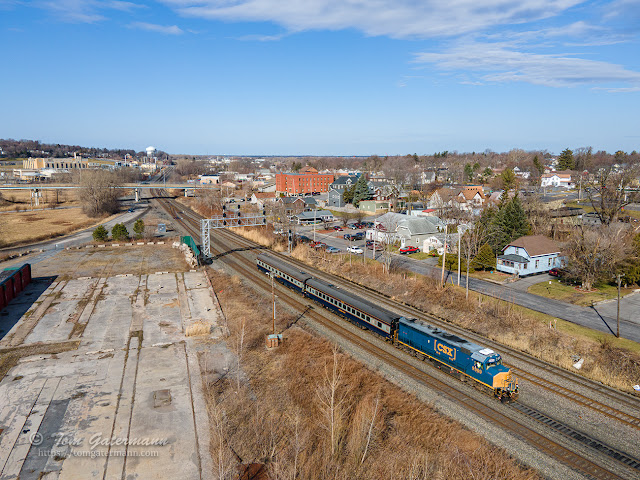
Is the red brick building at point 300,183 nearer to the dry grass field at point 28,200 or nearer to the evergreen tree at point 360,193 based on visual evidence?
the evergreen tree at point 360,193

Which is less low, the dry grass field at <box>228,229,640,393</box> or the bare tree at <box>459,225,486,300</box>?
the bare tree at <box>459,225,486,300</box>

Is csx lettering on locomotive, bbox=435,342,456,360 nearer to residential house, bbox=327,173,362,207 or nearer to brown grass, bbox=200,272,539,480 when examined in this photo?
brown grass, bbox=200,272,539,480

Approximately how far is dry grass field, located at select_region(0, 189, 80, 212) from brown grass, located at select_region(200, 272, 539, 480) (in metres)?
124

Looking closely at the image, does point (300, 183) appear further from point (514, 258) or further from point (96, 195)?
point (514, 258)

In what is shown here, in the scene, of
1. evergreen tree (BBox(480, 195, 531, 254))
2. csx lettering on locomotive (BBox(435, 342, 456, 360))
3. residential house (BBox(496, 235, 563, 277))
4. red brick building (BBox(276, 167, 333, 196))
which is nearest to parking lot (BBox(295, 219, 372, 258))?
evergreen tree (BBox(480, 195, 531, 254))

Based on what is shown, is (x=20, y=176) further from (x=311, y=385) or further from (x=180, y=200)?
(x=311, y=385)

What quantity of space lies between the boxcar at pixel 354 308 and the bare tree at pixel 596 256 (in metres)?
26.0

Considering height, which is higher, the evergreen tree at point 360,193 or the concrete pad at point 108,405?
the evergreen tree at point 360,193

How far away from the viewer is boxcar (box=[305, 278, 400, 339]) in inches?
1189

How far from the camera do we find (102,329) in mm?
33781

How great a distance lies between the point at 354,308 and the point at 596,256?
95.0ft

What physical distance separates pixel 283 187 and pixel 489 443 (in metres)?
127

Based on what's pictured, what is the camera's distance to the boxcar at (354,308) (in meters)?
30.2

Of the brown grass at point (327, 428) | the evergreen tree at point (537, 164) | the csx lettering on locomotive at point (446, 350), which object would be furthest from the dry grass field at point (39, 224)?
the evergreen tree at point (537, 164)
